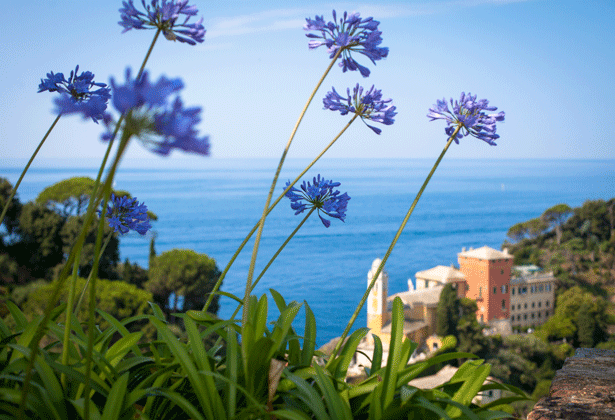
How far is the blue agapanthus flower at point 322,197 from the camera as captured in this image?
3.88 ft

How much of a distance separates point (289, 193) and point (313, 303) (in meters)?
40.5

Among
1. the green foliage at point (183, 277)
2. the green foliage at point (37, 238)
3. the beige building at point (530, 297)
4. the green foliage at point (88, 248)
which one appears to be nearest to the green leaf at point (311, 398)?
the green foliage at point (88, 248)

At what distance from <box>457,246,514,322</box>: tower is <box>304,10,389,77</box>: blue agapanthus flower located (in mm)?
36382

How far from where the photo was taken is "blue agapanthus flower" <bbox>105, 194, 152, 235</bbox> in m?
1.22

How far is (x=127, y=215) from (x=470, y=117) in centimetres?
92

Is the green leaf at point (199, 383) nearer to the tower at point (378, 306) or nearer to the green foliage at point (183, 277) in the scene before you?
the green foliage at point (183, 277)

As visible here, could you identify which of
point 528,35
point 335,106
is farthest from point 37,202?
point 528,35

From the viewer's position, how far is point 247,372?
934mm

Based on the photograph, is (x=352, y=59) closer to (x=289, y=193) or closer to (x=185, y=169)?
(x=289, y=193)

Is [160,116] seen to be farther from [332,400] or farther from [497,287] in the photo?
[497,287]

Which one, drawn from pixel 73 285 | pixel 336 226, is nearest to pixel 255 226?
pixel 73 285

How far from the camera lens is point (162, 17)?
877 millimetres

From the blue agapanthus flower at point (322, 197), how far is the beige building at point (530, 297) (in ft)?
128

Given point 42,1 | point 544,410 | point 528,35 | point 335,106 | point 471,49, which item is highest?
point 528,35
